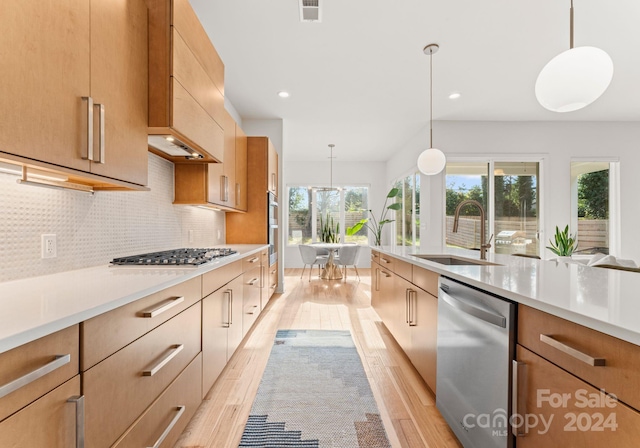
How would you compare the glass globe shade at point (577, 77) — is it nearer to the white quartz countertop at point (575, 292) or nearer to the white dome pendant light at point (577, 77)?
the white dome pendant light at point (577, 77)

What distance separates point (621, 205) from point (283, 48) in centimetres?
584

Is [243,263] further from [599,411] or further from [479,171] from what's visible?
[479,171]

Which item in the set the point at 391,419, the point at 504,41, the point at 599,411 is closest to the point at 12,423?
the point at 599,411

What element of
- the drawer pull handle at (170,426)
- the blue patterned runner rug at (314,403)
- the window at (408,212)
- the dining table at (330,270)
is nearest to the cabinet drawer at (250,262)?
the blue patterned runner rug at (314,403)

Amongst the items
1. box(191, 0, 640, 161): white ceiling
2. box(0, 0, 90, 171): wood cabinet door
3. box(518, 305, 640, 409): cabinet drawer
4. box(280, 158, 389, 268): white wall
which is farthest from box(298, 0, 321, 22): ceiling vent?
box(280, 158, 389, 268): white wall

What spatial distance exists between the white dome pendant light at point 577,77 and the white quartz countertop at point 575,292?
91cm

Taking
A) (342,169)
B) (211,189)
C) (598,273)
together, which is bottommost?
(598,273)

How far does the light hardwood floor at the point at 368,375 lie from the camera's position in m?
1.51

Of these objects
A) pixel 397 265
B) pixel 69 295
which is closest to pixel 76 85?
pixel 69 295

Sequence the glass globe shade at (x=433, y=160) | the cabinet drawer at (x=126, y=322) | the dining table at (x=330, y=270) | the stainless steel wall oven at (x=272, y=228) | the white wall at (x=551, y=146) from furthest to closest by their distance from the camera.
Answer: the dining table at (x=330, y=270)
the white wall at (x=551, y=146)
the stainless steel wall oven at (x=272, y=228)
the glass globe shade at (x=433, y=160)
the cabinet drawer at (x=126, y=322)

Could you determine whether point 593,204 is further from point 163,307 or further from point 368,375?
point 163,307

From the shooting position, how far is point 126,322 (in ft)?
3.16

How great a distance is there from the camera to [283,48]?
2.85 m

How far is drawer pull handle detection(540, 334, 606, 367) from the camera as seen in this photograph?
2.31 ft
